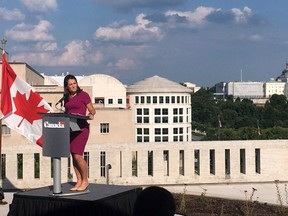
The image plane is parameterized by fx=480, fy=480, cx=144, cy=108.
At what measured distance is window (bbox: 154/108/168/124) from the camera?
60544 mm

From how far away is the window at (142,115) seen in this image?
6047 centimetres

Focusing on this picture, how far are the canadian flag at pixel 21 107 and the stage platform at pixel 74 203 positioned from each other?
322 centimetres

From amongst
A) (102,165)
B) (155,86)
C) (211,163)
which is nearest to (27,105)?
(102,165)

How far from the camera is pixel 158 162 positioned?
654 inches

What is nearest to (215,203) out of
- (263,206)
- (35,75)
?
(263,206)

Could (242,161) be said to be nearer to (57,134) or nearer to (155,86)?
(57,134)

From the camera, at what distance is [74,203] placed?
295 inches

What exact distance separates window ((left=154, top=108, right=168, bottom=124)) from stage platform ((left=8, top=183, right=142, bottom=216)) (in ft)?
171

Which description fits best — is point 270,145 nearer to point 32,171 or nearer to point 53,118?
point 32,171

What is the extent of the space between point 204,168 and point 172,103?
4409 centimetres

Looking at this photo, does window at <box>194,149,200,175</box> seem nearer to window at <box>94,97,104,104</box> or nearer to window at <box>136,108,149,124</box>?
window at <box>136,108,149,124</box>

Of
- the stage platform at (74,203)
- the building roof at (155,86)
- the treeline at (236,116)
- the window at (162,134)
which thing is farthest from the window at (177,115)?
the stage platform at (74,203)

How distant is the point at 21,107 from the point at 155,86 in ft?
161

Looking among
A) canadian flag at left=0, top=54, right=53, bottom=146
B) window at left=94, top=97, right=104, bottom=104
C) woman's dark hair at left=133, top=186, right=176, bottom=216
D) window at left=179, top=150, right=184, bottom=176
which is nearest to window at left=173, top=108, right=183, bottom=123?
window at left=94, top=97, right=104, bottom=104
